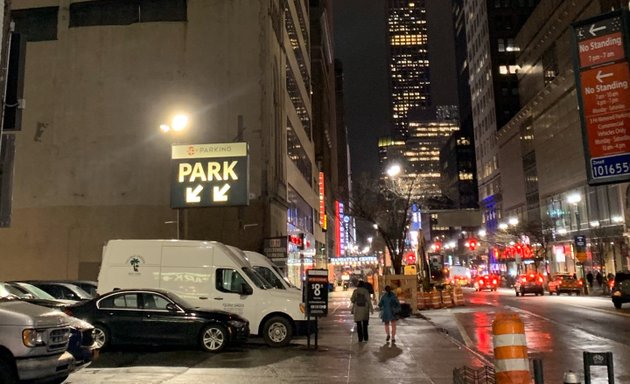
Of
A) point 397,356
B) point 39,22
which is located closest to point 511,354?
point 397,356

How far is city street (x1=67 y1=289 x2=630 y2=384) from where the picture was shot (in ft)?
34.4

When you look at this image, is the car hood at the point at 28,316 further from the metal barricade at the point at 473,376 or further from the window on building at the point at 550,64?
the window on building at the point at 550,64

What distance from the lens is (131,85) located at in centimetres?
2962

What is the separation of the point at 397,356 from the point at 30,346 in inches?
314

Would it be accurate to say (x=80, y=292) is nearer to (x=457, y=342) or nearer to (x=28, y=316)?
(x=457, y=342)

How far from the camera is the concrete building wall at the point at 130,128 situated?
92.5ft

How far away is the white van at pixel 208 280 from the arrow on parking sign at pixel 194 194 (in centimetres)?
527

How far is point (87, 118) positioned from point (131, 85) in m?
2.77

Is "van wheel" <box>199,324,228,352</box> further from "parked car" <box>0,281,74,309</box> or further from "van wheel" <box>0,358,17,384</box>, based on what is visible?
"van wheel" <box>0,358,17,384</box>

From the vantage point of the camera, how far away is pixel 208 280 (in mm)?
15820

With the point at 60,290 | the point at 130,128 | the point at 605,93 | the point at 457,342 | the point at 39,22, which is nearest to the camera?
the point at 605,93

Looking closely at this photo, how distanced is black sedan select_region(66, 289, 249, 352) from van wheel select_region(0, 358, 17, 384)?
6.12 metres

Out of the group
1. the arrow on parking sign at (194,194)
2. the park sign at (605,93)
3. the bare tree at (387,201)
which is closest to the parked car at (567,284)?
the bare tree at (387,201)

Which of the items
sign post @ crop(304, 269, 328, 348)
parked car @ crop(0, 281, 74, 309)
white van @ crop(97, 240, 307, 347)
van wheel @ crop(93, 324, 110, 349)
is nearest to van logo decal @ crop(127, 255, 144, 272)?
white van @ crop(97, 240, 307, 347)
